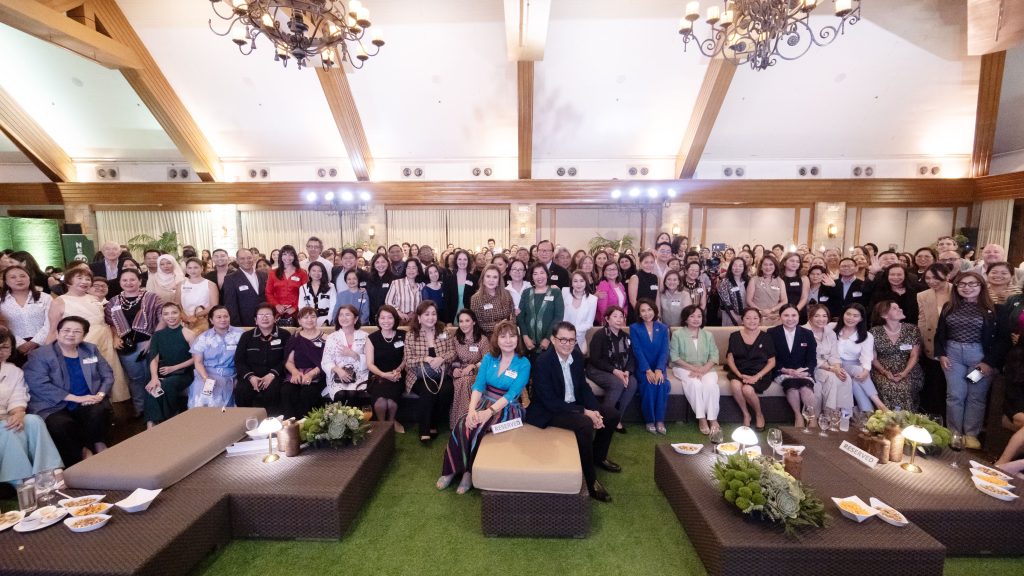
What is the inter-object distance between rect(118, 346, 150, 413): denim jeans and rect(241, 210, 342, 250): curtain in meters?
7.28

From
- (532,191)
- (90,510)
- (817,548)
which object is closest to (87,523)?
(90,510)

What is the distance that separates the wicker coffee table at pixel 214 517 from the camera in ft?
6.31

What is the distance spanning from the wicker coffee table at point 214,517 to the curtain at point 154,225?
10462 mm

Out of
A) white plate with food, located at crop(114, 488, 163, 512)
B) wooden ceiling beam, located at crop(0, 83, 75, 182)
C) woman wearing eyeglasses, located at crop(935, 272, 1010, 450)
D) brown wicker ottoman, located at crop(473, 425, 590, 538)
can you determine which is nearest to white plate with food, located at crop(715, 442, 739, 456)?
brown wicker ottoman, located at crop(473, 425, 590, 538)

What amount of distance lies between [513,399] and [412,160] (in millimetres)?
8409

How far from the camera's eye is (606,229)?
10.9 meters

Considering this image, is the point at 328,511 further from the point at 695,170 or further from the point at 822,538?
the point at 695,170

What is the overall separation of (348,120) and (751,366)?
8080 mm

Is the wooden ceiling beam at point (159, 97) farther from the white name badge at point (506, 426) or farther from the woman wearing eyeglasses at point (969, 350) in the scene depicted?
the woman wearing eyeglasses at point (969, 350)

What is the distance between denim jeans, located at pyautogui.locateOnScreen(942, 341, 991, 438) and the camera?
3578mm

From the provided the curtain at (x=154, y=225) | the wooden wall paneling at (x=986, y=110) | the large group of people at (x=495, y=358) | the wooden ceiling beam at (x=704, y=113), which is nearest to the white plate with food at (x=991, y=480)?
the large group of people at (x=495, y=358)

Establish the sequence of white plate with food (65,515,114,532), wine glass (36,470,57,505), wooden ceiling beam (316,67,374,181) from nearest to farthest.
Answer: white plate with food (65,515,114,532)
wine glass (36,470,57,505)
wooden ceiling beam (316,67,374,181)

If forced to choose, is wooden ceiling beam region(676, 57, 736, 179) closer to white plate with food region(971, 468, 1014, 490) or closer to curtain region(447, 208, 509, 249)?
curtain region(447, 208, 509, 249)


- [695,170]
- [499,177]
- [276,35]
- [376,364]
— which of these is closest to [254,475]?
[376,364]
